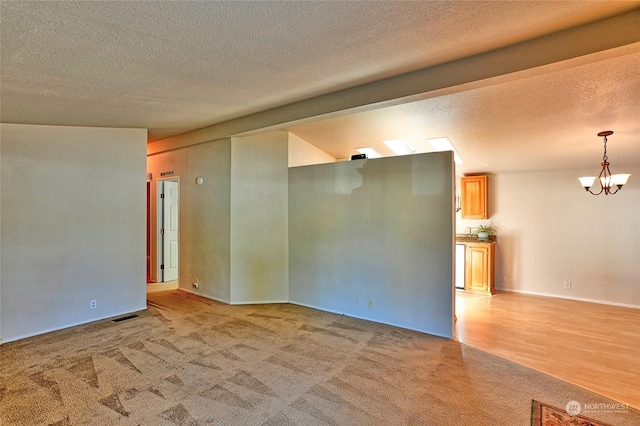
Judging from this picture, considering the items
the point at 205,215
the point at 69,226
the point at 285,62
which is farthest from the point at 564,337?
the point at 69,226

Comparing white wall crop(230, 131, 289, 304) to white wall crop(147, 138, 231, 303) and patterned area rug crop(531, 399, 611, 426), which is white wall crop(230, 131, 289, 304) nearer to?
white wall crop(147, 138, 231, 303)

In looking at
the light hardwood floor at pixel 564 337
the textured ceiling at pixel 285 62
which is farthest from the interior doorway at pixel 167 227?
the light hardwood floor at pixel 564 337

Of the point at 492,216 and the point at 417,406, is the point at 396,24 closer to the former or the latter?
the point at 417,406

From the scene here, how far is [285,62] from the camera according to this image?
2410mm

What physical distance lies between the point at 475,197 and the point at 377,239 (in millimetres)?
3807

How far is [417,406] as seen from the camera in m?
2.17

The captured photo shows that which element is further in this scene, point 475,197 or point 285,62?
point 475,197

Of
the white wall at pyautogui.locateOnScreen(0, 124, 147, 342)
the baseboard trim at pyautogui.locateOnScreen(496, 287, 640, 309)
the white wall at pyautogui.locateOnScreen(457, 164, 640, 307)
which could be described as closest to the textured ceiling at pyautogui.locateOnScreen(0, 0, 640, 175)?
the white wall at pyautogui.locateOnScreen(0, 124, 147, 342)

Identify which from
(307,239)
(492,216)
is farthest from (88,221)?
(492,216)

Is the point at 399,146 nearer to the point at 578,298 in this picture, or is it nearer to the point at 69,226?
the point at 578,298

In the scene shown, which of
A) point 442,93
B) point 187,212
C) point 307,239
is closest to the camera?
point 442,93

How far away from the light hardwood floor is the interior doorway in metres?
5.50

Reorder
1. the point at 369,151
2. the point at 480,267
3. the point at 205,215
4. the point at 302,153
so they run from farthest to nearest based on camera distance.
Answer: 1. the point at 480,267
2. the point at 369,151
3. the point at 302,153
4. the point at 205,215

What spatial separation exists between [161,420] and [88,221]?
3.05 meters
